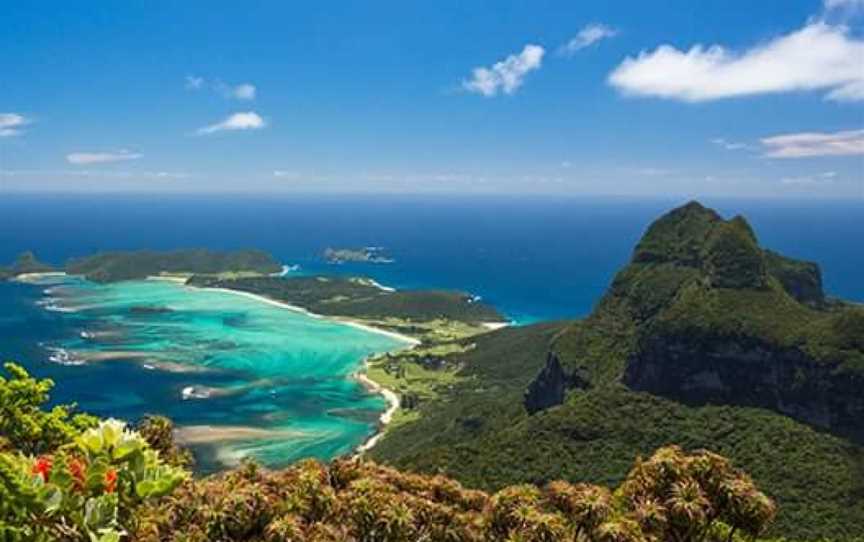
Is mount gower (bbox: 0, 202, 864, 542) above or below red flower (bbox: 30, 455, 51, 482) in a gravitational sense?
below

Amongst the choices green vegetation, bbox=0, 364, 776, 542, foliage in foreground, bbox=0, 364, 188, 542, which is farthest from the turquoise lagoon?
foliage in foreground, bbox=0, 364, 188, 542

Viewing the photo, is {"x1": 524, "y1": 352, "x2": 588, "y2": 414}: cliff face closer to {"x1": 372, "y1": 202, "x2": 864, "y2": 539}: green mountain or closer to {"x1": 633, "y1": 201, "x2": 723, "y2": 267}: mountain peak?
{"x1": 372, "y1": 202, "x2": 864, "y2": 539}: green mountain

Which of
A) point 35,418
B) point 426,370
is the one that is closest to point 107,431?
point 35,418

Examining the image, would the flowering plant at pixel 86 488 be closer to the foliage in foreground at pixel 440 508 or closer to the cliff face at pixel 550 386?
the foliage in foreground at pixel 440 508

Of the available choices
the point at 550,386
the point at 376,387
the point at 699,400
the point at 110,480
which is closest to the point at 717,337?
the point at 699,400

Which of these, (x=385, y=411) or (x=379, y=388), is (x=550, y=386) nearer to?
(x=385, y=411)

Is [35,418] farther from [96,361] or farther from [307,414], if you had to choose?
[96,361]
